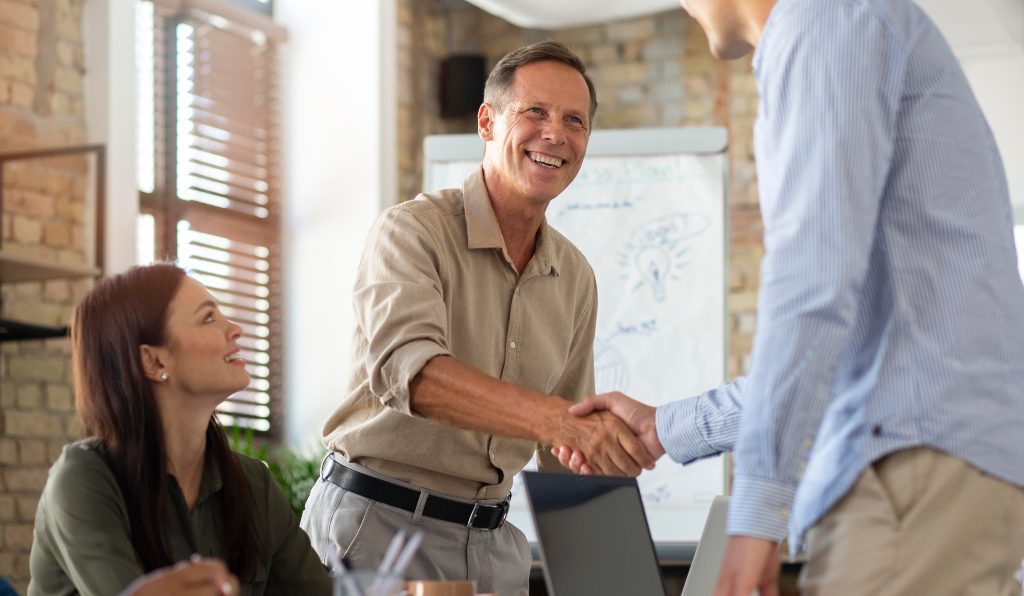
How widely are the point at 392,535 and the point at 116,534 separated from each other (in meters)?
0.59

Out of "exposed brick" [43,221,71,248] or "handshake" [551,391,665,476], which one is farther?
"exposed brick" [43,221,71,248]

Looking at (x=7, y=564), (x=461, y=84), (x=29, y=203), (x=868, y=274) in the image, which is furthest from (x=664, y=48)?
(x=868, y=274)

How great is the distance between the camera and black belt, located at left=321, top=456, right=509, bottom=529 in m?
2.35

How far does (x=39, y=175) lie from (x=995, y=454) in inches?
143

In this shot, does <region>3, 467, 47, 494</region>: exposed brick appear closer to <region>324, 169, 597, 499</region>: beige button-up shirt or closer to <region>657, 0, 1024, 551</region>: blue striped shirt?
<region>324, 169, 597, 499</region>: beige button-up shirt

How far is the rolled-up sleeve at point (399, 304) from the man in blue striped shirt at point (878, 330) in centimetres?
82

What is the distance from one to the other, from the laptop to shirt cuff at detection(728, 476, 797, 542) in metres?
0.41

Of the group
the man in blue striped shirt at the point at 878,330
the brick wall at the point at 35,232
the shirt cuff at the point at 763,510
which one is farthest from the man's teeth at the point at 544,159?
the brick wall at the point at 35,232

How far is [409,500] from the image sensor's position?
235cm

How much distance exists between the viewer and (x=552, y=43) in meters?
2.64

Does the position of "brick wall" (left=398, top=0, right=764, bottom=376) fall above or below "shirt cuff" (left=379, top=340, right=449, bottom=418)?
above

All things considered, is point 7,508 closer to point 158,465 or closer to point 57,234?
point 57,234

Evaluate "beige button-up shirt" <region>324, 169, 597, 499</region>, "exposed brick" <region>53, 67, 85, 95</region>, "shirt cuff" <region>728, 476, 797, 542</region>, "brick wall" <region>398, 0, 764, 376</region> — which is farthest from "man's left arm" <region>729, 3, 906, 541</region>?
"brick wall" <region>398, 0, 764, 376</region>

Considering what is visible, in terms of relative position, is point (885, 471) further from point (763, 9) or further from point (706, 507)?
point (706, 507)
